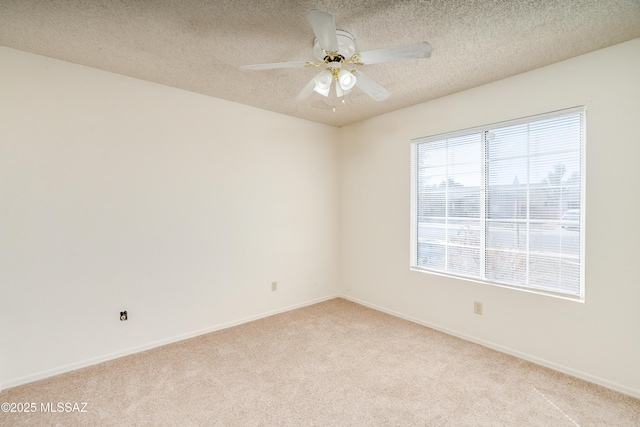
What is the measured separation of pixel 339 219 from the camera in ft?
14.3

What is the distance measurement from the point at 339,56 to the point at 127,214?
7.39ft

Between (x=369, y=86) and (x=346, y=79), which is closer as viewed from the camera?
(x=346, y=79)

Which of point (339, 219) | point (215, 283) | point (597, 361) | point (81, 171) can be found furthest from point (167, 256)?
point (597, 361)

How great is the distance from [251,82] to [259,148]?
35.6 inches

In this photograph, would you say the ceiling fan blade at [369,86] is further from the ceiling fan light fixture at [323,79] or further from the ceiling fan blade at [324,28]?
the ceiling fan blade at [324,28]

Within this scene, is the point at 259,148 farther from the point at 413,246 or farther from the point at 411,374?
the point at 411,374

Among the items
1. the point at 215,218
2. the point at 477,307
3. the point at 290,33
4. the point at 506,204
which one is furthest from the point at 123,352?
the point at 506,204

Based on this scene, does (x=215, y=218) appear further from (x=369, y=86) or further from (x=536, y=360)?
(x=536, y=360)

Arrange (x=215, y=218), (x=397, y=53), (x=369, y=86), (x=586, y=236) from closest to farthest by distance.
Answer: (x=397, y=53)
(x=369, y=86)
(x=586, y=236)
(x=215, y=218)

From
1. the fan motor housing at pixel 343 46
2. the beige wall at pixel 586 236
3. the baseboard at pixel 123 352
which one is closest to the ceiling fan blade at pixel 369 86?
the fan motor housing at pixel 343 46

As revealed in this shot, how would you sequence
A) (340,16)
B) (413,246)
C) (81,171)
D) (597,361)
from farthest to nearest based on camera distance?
(413,246)
(81,171)
(597,361)
(340,16)

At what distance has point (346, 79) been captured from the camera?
75.6 inches

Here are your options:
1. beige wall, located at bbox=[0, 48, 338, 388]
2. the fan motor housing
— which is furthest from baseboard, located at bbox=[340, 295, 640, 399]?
the fan motor housing

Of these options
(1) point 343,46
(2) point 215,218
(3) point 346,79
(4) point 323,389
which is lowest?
(4) point 323,389
